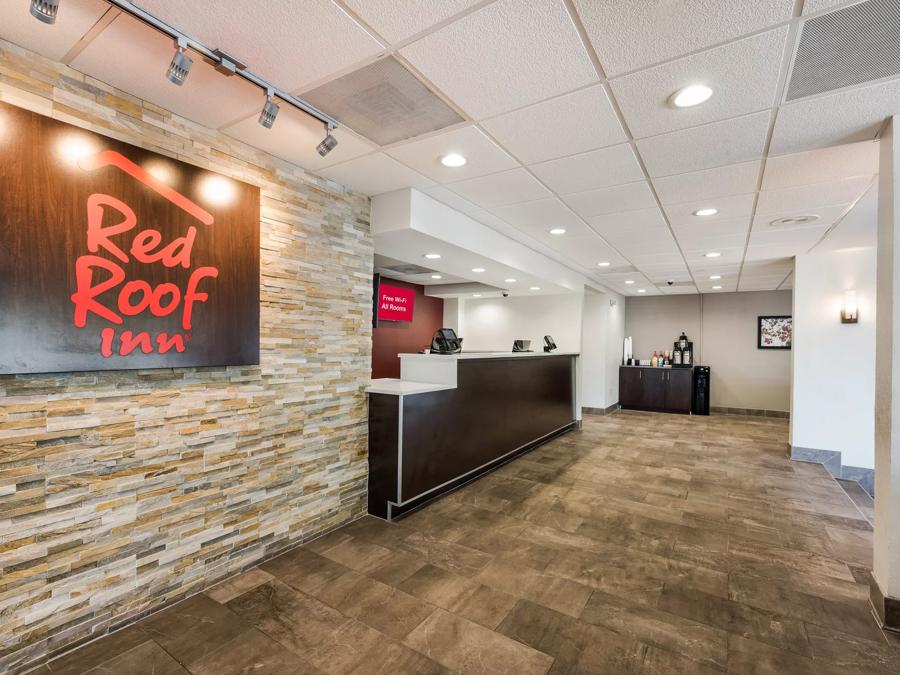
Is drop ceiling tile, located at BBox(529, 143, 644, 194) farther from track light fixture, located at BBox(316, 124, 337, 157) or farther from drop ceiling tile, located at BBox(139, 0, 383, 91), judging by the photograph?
drop ceiling tile, located at BBox(139, 0, 383, 91)

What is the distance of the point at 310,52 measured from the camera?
192 centimetres

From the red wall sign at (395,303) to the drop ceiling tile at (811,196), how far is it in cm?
573

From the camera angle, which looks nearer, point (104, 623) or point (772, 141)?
point (104, 623)

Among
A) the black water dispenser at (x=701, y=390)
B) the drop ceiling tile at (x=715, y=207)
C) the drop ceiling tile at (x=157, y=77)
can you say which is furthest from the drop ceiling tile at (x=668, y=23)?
the black water dispenser at (x=701, y=390)

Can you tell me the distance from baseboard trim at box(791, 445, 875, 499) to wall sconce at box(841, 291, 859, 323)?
1660 millimetres

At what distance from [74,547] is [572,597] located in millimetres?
2658

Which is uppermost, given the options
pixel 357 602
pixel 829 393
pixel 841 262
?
pixel 841 262

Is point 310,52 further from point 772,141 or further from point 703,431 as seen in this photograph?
point 703,431

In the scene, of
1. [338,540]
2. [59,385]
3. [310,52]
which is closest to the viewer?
[310,52]

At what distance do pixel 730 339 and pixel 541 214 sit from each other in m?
8.06

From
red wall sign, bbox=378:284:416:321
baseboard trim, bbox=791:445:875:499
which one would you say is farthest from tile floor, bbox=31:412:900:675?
red wall sign, bbox=378:284:416:321

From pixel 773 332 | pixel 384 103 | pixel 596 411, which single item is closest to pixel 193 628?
pixel 384 103

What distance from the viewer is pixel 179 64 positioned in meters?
1.77

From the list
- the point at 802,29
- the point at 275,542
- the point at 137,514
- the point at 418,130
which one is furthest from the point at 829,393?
the point at 137,514
